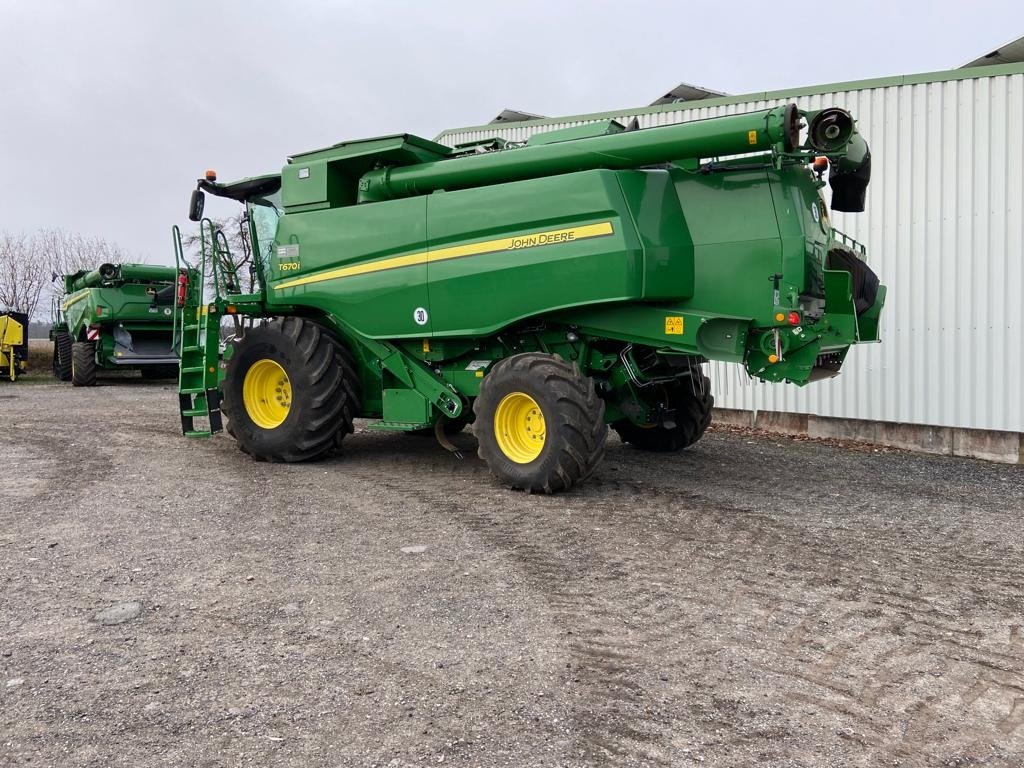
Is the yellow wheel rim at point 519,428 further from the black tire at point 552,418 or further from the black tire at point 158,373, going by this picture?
the black tire at point 158,373

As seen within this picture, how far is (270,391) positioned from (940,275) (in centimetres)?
717

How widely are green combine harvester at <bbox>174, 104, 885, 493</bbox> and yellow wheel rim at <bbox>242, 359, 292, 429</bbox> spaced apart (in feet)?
0.07

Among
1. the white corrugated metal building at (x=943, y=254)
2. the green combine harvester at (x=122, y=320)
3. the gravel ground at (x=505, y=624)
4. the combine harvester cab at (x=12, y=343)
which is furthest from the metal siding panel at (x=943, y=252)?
the combine harvester cab at (x=12, y=343)

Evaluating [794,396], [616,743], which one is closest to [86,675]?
[616,743]

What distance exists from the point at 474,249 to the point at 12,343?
1577 cm

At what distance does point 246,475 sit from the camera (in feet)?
23.4

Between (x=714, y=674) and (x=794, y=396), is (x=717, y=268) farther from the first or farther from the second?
(x=794, y=396)

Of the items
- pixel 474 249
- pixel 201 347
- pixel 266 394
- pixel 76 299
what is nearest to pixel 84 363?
pixel 76 299

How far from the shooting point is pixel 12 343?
18094mm

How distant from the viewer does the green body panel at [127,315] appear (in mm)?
16500

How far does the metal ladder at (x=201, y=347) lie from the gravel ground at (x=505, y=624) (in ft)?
5.02

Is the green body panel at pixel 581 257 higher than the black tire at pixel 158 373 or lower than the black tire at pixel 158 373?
higher

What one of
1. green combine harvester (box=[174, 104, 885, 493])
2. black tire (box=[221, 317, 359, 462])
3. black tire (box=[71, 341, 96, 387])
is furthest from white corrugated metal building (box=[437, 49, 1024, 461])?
black tire (box=[71, 341, 96, 387])

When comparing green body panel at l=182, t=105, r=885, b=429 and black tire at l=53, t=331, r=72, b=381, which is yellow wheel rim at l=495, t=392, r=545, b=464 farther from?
black tire at l=53, t=331, r=72, b=381
